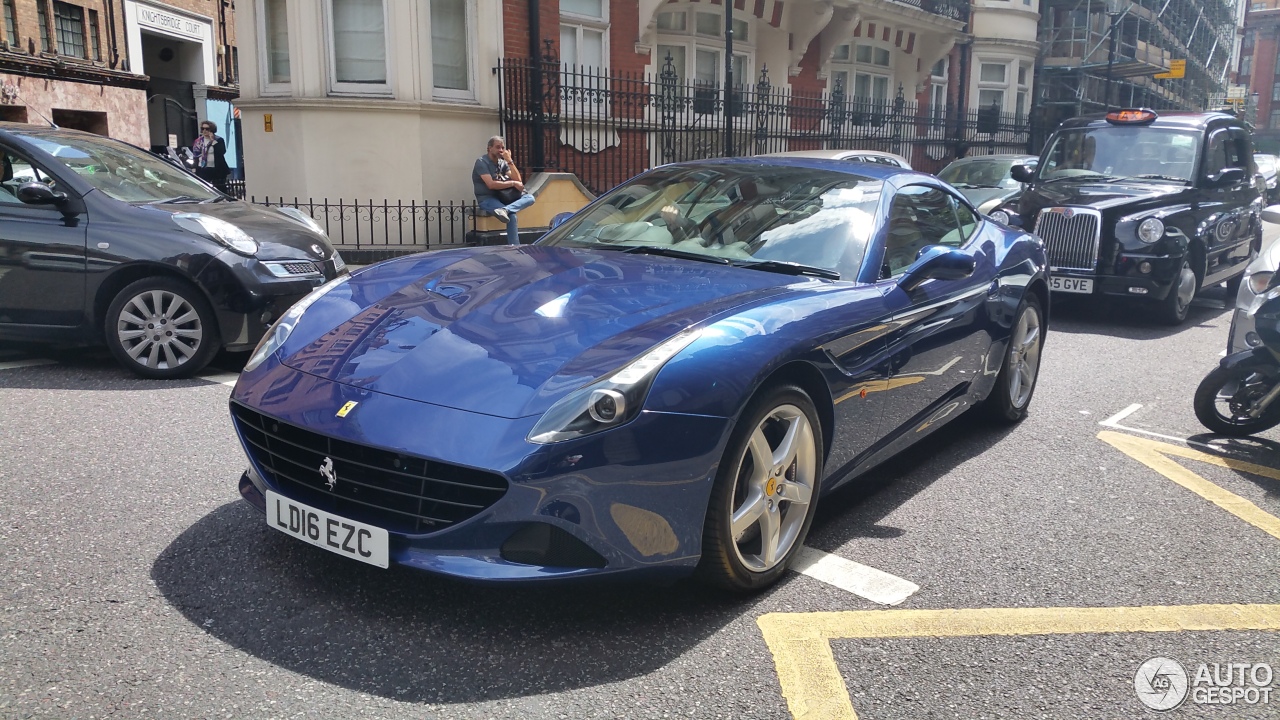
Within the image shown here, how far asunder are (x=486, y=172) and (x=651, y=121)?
197 inches

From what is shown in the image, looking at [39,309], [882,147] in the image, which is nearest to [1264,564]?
[39,309]

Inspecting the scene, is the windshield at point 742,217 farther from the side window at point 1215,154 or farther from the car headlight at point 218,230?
the side window at point 1215,154

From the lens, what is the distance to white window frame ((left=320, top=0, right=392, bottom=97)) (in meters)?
12.4

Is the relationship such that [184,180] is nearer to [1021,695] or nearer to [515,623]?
[515,623]

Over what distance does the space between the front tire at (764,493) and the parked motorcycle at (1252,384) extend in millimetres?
2953

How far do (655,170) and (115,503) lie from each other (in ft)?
9.32

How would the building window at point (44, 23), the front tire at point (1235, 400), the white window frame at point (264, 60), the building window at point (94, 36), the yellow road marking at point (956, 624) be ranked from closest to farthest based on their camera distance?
the yellow road marking at point (956, 624), the front tire at point (1235, 400), the white window frame at point (264, 60), the building window at point (44, 23), the building window at point (94, 36)

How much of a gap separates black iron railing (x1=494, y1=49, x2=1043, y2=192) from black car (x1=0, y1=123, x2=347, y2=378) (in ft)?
25.2

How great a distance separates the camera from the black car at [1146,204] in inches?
352

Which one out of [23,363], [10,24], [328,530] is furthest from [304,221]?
[10,24]

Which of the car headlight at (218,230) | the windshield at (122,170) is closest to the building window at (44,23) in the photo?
the windshield at (122,170)

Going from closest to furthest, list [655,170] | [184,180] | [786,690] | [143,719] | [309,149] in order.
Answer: [143,719], [786,690], [655,170], [184,180], [309,149]

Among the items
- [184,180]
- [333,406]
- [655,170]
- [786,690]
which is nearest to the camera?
[786,690]

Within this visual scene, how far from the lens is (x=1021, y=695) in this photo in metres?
2.70
